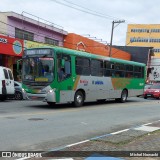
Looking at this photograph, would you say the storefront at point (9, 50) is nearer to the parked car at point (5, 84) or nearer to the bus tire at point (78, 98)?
the parked car at point (5, 84)

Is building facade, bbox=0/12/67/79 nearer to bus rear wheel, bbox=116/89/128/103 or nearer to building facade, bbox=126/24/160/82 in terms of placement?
bus rear wheel, bbox=116/89/128/103

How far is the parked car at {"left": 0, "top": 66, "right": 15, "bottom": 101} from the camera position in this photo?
21641 millimetres

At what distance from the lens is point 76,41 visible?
37.8 m

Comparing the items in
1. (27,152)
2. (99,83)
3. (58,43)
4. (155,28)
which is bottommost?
(27,152)

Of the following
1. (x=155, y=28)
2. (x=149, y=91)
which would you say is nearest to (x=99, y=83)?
(x=149, y=91)

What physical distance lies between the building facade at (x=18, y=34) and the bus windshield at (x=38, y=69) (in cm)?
894

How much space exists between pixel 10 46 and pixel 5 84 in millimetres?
6620

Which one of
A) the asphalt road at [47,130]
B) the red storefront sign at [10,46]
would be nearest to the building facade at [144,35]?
the red storefront sign at [10,46]

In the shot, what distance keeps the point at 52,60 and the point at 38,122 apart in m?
5.95

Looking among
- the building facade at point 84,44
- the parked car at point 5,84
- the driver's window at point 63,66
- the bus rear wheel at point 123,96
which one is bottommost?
the bus rear wheel at point 123,96

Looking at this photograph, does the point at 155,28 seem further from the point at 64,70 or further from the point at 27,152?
the point at 27,152

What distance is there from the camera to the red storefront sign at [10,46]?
2677 cm

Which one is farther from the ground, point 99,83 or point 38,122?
point 99,83

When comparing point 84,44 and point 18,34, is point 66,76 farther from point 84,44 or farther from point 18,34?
point 84,44
